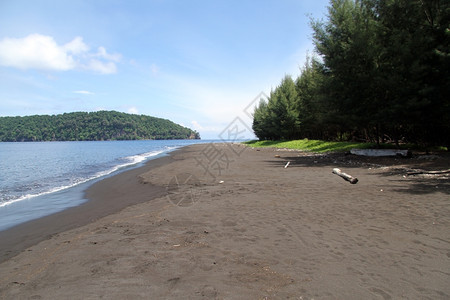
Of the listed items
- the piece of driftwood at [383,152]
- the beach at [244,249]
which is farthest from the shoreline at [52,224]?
the piece of driftwood at [383,152]

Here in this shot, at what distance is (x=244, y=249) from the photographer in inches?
193

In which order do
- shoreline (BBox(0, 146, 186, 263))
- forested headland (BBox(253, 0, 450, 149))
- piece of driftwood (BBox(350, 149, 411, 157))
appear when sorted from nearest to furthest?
shoreline (BBox(0, 146, 186, 263)) → forested headland (BBox(253, 0, 450, 149)) → piece of driftwood (BBox(350, 149, 411, 157))

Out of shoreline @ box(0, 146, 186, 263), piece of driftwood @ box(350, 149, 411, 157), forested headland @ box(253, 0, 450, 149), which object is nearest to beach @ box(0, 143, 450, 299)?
shoreline @ box(0, 146, 186, 263)

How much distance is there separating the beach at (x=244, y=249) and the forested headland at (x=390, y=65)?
12039 mm

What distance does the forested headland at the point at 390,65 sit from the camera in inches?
690

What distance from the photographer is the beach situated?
11.8ft

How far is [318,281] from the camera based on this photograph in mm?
3691

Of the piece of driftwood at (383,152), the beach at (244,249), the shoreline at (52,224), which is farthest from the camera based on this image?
the piece of driftwood at (383,152)

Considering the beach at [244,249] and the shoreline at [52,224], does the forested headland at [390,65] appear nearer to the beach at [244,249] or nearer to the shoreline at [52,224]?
the beach at [244,249]

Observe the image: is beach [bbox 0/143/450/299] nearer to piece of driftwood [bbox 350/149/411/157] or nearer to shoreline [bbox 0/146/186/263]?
shoreline [bbox 0/146/186/263]

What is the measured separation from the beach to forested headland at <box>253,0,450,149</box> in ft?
39.5

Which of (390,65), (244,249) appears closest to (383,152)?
(390,65)

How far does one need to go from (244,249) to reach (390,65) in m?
22.5

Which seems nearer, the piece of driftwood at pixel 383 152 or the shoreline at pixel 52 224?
the shoreline at pixel 52 224
